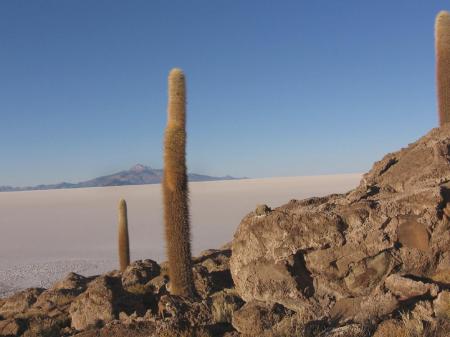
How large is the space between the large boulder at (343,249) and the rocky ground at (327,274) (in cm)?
1

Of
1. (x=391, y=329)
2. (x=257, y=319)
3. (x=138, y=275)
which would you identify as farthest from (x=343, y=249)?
(x=138, y=275)

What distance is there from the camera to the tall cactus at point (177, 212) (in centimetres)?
949

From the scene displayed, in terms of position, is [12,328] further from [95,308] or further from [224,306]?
[224,306]

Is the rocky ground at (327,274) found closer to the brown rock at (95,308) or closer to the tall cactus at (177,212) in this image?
the brown rock at (95,308)

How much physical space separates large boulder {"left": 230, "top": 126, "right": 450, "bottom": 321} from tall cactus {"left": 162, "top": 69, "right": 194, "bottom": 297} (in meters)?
1.79

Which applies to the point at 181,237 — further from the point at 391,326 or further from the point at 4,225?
the point at 4,225

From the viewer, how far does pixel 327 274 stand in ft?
23.9

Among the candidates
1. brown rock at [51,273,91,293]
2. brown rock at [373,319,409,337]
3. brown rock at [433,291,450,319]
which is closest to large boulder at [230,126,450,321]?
brown rock at [433,291,450,319]

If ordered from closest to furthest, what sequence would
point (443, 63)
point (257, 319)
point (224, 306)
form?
1. point (257, 319)
2. point (224, 306)
3. point (443, 63)

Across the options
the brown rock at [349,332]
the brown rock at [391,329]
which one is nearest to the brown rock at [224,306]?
the brown rock at [349,332]

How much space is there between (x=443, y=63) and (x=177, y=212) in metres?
7.91

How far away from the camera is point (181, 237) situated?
9.59m

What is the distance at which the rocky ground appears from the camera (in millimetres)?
5942

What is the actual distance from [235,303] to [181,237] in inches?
94.1
